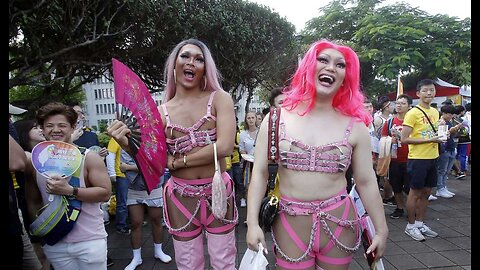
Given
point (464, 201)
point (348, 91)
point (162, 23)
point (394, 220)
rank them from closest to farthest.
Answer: point (348, 91)
point (394, 220)
point (464, 201)
point (162, 23)

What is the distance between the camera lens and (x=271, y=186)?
1.87 m

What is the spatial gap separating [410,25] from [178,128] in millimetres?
16099

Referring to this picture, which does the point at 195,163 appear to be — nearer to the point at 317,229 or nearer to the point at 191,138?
the point at 191,138

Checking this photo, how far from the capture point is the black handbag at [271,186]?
1820 millimetres

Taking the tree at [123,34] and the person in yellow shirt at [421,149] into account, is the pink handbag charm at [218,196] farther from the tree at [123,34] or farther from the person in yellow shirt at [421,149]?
the tree at [123,34]

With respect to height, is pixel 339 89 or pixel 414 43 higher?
pixel 414 43

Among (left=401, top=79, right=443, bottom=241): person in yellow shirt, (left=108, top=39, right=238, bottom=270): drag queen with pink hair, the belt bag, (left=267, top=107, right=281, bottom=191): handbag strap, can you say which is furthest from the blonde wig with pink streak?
(left=401, top=79, right=443, bottom=241): person in yellow shirt

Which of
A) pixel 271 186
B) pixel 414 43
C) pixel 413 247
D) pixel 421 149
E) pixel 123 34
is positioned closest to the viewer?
pixel 271 186

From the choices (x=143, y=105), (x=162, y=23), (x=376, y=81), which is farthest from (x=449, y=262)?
(x=376, y=81)

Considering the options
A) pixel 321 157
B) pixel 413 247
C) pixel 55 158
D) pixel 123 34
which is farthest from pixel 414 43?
pixel 55 158

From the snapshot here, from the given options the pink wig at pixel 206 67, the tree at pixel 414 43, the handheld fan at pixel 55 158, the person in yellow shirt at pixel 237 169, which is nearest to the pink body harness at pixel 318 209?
the pink wig at pixel 206 67

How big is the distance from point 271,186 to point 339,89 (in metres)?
0.71
